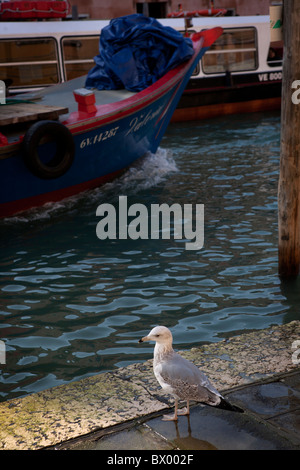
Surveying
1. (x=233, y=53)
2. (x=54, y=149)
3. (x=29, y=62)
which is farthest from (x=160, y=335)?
(x=233, y=53)

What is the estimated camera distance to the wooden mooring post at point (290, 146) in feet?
16.5

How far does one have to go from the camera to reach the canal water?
482 cm

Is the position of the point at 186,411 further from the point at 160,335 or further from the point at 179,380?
the point at 160,335

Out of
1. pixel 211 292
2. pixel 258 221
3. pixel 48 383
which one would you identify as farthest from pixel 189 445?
pixel 258 221

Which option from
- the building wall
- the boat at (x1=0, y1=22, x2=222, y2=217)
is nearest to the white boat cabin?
the boat at (x1=0, y1=22, x2=222, y2=217)

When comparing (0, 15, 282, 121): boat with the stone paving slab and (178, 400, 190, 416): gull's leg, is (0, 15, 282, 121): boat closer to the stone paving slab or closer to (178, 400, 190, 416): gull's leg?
the stone paving slab

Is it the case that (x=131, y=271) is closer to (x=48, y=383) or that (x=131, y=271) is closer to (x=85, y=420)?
(x=48, y=383)

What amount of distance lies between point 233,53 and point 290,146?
41.4 feet

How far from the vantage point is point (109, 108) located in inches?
375

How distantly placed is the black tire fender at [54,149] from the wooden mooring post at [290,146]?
12.9ft

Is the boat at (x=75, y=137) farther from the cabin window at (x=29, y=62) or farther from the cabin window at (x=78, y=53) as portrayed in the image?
the cabin window at (x=78, y=53)

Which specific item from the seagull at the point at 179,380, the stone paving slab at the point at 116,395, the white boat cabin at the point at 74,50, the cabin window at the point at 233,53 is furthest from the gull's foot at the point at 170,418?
the cabin window at the point at 233,53

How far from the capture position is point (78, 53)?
15148 mm

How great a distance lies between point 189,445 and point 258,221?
5.21 meters
